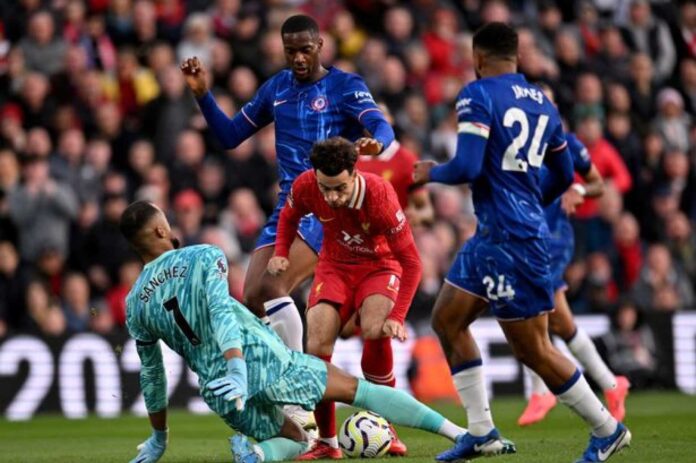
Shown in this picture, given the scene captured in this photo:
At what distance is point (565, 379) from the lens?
891 centimetres

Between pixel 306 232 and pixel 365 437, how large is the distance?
1676mm

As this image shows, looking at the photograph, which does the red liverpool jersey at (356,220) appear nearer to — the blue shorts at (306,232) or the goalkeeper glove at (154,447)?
the blue shorts at (306,232)

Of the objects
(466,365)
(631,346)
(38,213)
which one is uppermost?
(466,365)

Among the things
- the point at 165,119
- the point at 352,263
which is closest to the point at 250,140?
the point at 165,119

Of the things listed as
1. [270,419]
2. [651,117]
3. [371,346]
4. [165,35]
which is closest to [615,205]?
[651,117]

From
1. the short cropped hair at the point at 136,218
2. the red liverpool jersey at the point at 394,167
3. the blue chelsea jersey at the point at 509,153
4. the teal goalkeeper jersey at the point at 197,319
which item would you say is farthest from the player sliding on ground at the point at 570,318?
the short cropped hair at the point at 136,218

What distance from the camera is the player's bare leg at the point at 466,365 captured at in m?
9.06

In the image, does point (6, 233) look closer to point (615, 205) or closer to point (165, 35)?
point (165, 35)

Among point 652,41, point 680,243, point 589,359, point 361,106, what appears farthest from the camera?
point 652,41

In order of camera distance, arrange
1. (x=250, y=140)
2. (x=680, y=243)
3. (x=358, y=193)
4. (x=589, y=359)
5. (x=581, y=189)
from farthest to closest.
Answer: (x=680, y=243) → (x=250, y=140) → (x=589, y=359) → (x=581, y=189) → (x=358, y=193)

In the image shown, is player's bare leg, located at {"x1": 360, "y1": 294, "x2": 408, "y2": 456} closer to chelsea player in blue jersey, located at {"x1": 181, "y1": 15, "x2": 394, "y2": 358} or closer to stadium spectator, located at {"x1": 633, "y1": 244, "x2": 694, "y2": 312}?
chelsea player in blue jersey, located at {"x1": 181, "y1": 15, "x2": 394, "y2": 358}

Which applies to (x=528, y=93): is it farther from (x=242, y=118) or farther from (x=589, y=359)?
(x=589, y=359)

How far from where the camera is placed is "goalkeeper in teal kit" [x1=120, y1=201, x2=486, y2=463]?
887 cm

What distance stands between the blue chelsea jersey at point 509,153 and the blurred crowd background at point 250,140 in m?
6.88
